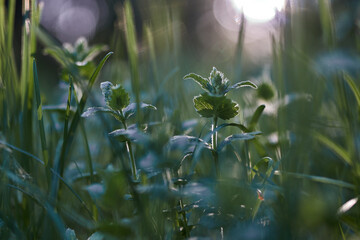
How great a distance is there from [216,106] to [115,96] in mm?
247

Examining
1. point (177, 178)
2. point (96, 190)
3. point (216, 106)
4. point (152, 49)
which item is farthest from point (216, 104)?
point (152, 49)

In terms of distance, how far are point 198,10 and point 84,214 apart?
8919 millimetres

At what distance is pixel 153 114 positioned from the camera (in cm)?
122

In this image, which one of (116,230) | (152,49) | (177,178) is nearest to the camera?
(116,230)

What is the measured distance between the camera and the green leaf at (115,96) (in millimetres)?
839

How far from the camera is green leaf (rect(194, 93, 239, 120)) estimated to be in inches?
31.9

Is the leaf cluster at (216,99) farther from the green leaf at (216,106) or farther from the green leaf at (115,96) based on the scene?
the green leaf at (115,96)

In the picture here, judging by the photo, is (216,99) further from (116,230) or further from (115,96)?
(116,230)

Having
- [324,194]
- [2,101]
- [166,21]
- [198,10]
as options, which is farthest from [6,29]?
Answer: [198,10]

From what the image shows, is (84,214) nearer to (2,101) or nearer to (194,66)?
(2,101)

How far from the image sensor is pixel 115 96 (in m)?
0.84

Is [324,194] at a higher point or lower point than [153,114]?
lower

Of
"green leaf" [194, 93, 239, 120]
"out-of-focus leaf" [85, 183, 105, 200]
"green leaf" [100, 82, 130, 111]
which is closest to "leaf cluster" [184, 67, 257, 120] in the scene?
"green leaf" [194, 93, 239, 120]

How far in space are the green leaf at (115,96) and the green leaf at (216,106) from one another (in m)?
0.18
